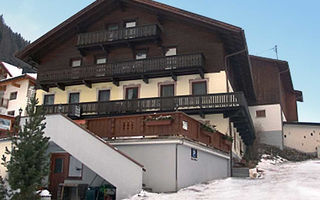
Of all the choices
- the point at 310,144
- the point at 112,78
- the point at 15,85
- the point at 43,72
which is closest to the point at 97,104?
the point at 112,78

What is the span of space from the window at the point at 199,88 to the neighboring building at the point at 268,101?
629 inches

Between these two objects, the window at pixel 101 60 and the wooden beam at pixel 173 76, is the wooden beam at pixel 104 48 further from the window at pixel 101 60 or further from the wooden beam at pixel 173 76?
the wooden beam at pixel 173 76

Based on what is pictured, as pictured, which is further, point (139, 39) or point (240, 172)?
point (139, 39)

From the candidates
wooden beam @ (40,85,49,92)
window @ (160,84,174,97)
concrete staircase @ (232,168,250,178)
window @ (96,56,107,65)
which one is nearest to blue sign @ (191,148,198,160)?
concrete staircase @ (232,168,250,178)

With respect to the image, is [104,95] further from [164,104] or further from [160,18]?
[160,18]

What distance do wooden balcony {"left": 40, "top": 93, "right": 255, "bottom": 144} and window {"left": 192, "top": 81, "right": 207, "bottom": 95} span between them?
130cm

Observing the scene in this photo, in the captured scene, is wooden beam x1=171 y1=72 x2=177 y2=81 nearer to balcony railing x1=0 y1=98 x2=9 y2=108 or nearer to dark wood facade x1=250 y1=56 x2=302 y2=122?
dark wood facade x1=250 y1=56 x2=302 y2=122

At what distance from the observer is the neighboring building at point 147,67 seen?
74.3 ft

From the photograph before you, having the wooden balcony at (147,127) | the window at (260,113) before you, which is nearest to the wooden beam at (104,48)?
the wooden balcony at (147,127)

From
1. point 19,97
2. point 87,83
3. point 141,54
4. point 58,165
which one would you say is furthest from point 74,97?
point 19,97

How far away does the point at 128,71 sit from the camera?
2469 cm

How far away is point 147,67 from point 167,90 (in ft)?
6.79

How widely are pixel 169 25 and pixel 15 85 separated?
75.9 ft

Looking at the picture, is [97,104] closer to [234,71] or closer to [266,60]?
[234,71]
